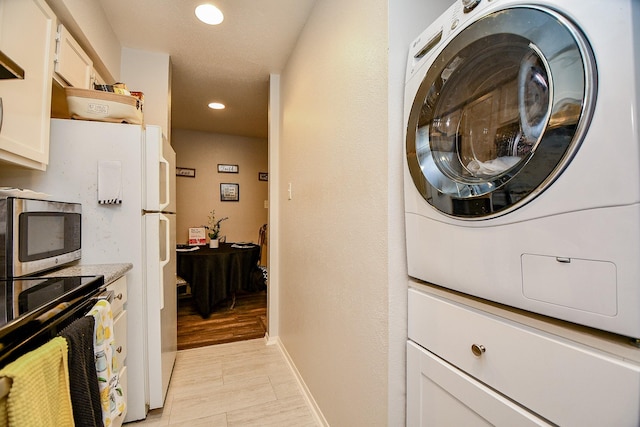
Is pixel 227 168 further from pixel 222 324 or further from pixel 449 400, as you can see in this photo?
pixel 449 400

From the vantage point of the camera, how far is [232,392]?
72.4 inches

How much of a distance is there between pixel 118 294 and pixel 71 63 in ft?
4.19

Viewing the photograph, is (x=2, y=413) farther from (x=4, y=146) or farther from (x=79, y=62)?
(x=79, y=62)

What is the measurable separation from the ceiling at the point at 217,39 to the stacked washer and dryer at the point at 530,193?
1.39 metres

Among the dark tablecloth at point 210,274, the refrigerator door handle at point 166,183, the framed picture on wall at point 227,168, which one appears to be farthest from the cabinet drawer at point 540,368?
the framed picture on wall at point 227,168

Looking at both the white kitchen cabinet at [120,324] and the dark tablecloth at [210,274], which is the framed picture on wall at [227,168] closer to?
the dark tablecloth at [210,274]

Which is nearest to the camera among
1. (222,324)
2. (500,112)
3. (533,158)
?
(533,158)

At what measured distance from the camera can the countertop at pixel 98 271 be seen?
1.22 metres

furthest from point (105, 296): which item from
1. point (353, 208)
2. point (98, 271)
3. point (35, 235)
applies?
point (353, 208)

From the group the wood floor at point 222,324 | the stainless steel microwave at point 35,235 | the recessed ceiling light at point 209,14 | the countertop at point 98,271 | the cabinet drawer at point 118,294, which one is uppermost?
the recessed ceiling light at point 209,14

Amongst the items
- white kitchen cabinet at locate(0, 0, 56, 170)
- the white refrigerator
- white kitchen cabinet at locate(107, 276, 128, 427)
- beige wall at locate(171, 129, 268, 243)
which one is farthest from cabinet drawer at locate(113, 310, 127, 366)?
beige wall at locate(171, 129, 268, 243)

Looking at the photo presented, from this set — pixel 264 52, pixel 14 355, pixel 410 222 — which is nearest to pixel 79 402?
pixel 14 355

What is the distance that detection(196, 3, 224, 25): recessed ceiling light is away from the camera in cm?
173

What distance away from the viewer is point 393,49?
99 centimetres
